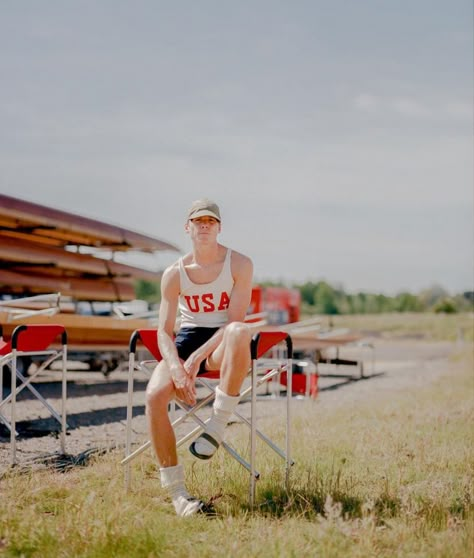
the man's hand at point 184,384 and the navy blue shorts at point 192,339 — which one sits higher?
the navy blue shorts at point 192,339

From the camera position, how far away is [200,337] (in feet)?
13.1

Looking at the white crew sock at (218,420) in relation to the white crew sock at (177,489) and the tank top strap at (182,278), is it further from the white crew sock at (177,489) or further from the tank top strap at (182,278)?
the tank top strap at (182,278)

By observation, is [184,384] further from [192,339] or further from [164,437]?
[192,339]

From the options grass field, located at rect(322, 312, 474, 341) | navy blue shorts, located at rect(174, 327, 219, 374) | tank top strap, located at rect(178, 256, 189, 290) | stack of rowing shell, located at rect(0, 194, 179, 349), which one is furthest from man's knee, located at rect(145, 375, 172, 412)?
grass field, located at rect(322, 312, 474, 341)

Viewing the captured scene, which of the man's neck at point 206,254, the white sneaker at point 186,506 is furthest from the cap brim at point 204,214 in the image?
the white sneaker at point 186,506

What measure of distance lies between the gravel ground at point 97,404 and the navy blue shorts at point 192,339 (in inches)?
57.3

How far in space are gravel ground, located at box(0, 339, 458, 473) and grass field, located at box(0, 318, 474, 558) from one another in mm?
959

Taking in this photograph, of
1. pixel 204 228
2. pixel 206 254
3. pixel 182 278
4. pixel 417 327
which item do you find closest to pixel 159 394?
pixel 182 278

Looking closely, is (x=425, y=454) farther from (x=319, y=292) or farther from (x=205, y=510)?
(x=319, y=292)

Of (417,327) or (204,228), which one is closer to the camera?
(204,228)

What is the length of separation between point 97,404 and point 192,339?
4990mm

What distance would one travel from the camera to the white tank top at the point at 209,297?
397cm

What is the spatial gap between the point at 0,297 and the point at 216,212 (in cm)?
745

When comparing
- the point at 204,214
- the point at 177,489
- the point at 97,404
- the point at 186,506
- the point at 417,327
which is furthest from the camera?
the point at 417,327
